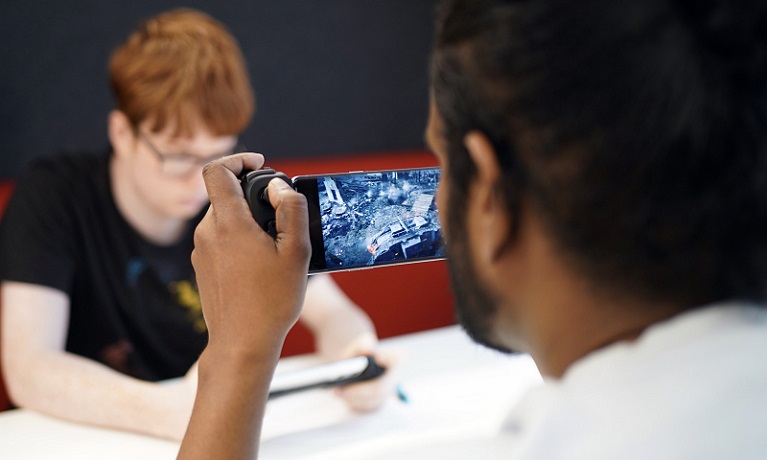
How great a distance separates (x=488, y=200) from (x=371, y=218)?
0.22 m

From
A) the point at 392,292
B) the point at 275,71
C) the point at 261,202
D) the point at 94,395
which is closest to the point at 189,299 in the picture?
the point at 94,395

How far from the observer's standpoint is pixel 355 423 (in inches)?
37.7

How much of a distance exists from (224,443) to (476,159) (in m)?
0.34

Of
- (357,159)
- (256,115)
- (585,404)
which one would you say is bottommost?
(357,159)

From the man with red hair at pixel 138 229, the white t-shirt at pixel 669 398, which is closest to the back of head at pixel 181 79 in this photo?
the man with red hair at pixel 138 229

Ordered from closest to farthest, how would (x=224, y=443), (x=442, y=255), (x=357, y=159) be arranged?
(x=224, y=443), (x=442, y=255), (x=357, y=159)

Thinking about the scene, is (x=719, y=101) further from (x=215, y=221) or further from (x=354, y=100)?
(x=354, y=100)

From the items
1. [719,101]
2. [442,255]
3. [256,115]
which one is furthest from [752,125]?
[256,115]

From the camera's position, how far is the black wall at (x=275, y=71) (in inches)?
67.7

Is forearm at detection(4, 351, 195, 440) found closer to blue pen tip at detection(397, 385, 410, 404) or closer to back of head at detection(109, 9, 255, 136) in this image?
blue pen tip at detection(397, 385, 410, 404)

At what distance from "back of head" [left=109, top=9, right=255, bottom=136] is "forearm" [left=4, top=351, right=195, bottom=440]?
0.46 metres

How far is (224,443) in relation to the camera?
2.02 ft

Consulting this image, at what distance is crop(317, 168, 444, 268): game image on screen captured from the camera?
69 centimetres

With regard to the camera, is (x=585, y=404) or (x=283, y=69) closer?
(x=585, y=404)
